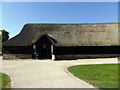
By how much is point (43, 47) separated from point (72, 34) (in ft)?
18.6

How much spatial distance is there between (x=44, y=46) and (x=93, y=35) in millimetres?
8893

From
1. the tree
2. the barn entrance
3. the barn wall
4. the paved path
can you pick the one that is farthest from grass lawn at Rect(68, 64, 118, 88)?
the tree

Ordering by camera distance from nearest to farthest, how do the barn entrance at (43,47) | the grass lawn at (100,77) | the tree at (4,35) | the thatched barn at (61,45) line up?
the grass lawn at (100,77) → the barn entrance at (43,47) → the thatched barn at (61,45) → the tree at (4,35)

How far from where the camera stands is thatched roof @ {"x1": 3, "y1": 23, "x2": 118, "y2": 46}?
31.2 metres

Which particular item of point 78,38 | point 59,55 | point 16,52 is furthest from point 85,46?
point 16,52

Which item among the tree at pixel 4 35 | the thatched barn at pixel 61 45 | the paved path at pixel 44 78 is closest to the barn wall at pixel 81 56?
the thatched barn at pixel 61 45

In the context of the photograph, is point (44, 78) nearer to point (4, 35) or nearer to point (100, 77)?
point (100, 77)

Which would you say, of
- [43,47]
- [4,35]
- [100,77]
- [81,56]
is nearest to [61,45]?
[43,47]

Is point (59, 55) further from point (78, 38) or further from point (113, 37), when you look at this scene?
point (113, 37)

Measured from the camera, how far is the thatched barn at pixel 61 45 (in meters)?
30.8

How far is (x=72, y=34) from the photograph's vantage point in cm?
3288

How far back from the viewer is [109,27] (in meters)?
35.0

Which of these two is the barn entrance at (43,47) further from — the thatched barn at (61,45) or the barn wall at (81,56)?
the barn wall at (81,56)

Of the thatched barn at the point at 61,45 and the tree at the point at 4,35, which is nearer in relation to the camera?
the thatched barn at the point at 61,45
